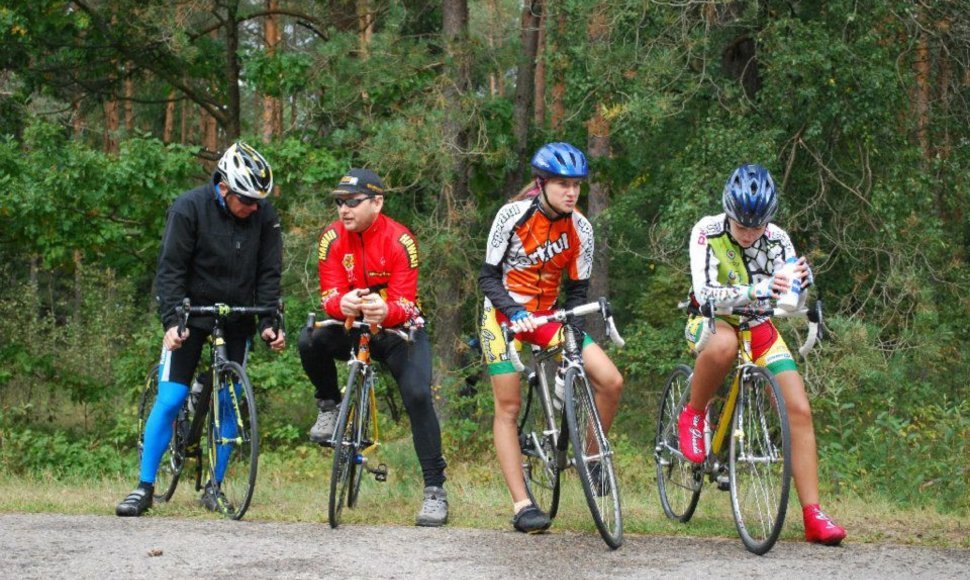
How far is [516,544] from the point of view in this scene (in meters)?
6.80

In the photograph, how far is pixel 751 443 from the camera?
270 inches

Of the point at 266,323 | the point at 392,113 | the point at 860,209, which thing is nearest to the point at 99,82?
the point at 392,113

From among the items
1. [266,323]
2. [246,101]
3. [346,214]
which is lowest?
[266,323]

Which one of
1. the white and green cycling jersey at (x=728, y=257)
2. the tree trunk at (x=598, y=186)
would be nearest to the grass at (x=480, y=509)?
the white and green cycling jersey at (x=728, y=257)

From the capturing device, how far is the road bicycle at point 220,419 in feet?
26.2

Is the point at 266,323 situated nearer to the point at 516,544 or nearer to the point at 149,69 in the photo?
the point at 516,544

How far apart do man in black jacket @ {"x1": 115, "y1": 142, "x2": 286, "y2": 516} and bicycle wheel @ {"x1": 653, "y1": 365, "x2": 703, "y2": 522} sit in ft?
7.98

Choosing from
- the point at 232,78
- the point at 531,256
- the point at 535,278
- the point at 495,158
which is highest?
the point at 232,78

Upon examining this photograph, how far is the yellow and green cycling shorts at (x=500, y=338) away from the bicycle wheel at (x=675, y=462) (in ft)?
2.58

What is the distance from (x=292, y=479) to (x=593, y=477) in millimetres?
7973

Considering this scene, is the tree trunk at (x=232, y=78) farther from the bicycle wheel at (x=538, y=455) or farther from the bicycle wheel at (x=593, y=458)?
the bicycle wheel at (x=593, y=458)

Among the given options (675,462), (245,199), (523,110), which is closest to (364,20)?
(523,110)

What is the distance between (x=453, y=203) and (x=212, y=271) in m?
9.77

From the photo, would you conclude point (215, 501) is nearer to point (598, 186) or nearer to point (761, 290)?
point (761, 290)
